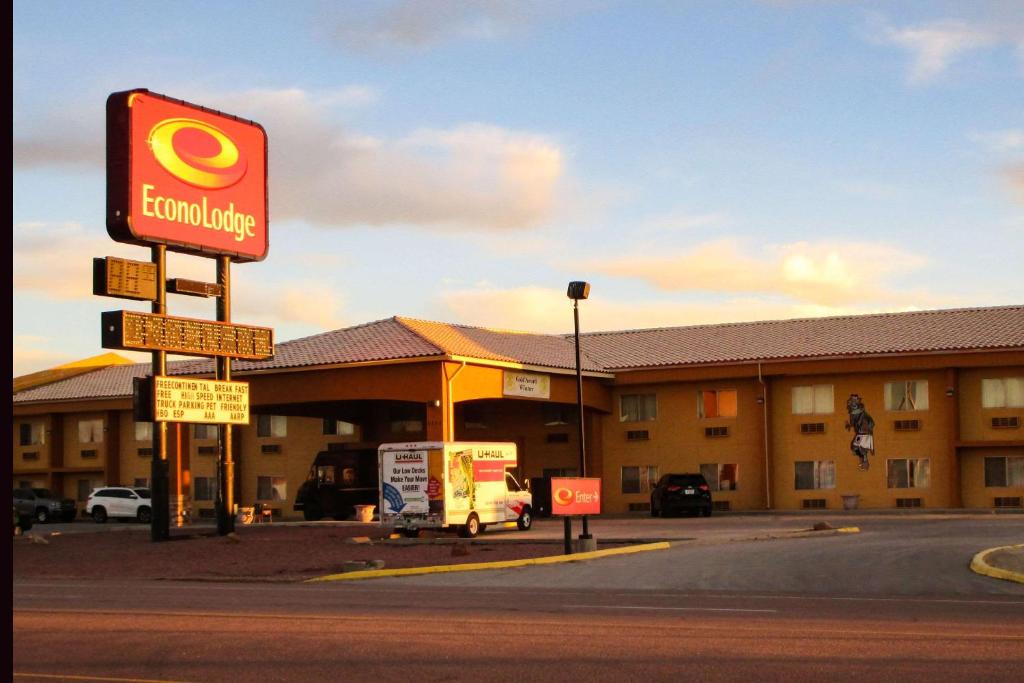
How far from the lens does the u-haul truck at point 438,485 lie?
36125 mm

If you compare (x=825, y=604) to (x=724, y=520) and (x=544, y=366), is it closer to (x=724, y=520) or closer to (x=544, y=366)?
(x=724, y=520)

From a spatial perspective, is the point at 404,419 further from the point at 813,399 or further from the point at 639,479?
the point at 813,399

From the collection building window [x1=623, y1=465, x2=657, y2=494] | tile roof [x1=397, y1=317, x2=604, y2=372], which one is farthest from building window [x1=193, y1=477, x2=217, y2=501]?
building window [x1=623, y1=465, x2=657, y2=494]

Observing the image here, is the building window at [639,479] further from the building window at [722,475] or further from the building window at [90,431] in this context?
the building window at [90,431]

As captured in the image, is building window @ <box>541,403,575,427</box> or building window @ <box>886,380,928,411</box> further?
building window @ <box>541,403,575,427</box>

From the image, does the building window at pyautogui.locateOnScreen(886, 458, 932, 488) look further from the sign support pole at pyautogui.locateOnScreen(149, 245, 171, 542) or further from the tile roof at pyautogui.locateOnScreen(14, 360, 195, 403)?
the tile roof at pyautogui.locateOnScreen(14, 360, 195, 403)

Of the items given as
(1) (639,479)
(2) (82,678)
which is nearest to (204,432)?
(1) (639,479)

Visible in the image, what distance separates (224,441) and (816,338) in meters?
25.9

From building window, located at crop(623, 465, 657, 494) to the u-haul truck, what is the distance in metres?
16.8

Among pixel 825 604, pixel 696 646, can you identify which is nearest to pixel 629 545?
pixel 825 604

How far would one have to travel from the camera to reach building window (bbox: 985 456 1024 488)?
48156 mm

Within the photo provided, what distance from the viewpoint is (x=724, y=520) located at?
145 ft

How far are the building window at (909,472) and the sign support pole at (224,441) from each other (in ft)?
83.2
